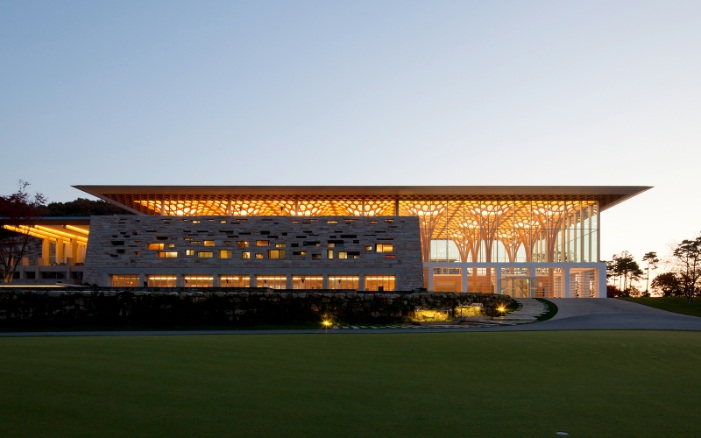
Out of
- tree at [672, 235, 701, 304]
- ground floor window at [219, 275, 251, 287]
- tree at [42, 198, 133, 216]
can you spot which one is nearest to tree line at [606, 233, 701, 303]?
tree at [672, 235, 701, 304]

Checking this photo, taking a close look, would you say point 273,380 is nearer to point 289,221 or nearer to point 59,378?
point 59,378

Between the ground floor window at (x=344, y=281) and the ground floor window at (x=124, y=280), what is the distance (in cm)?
1673

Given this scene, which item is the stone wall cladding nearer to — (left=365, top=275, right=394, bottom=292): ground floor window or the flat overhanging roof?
(left=365, top=275, right=394, bottom=292): ground floor window

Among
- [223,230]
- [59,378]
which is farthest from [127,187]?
[59,378]

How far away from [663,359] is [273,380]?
7.67 metres

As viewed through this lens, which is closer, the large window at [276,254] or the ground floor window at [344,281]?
the ground floor window at [344,281]

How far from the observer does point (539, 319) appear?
3388 cm

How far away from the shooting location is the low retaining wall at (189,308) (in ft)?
83.4

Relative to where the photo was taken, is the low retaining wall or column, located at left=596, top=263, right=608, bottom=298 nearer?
the low retaining wall

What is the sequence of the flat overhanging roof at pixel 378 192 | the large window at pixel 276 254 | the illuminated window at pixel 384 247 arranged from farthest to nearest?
the flat overhanging roof at pixel 378 192
the illuminated window at pixel 384 247
the large window at pixel 276 254

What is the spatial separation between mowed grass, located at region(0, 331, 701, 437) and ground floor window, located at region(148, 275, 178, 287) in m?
41.4

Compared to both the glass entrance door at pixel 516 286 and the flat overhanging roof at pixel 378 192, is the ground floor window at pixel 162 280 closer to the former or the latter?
the flat overhanging roof at pixel 378 192

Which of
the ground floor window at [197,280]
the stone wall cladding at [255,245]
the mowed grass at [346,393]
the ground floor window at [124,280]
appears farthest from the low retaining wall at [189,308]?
the ground floor window at [124,280]

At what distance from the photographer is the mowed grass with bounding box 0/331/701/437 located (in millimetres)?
5887
